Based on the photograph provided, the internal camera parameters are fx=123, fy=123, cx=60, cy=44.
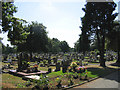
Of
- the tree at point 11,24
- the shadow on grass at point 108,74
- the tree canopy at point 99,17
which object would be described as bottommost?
the shadow on grass at point 108,74

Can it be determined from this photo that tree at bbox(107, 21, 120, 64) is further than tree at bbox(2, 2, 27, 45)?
Yes

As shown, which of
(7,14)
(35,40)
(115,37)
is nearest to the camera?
(7,14)

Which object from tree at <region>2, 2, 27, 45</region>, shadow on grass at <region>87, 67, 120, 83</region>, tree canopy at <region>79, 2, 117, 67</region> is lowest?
shadow on grass at <region>87, 67, 120, 83</region>

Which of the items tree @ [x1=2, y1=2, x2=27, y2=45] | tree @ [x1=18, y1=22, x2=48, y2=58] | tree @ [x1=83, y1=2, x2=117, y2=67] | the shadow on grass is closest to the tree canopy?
tree @ [x1=83, y1=2, x2=117, y2=67]

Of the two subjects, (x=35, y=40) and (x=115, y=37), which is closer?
(x=115, y=37)

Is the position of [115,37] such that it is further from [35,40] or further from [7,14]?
[35,40]

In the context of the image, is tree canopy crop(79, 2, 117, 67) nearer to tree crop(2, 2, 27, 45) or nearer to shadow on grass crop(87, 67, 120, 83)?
shadow on grass crop(87, 67, 120, 83)

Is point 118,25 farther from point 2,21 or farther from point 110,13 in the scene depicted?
point 2,21

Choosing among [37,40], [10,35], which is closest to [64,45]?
[37,40]

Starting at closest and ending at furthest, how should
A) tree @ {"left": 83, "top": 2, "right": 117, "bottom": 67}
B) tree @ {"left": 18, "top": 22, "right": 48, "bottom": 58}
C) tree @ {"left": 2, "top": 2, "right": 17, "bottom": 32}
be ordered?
tree @ {"left": 2, "top": 2, "right": 17, "bottom": 32} < tree @ {"left": 83, "top": 2, "right": 117, "bottom": 67} < tree @ {"left": 18, "top": 22, "right": 48, "bottom": 58}

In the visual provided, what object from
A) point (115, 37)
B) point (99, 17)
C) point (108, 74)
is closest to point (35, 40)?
point (99, 17)

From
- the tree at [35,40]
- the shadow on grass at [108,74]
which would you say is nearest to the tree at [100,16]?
the shadow on grass at [108,74]

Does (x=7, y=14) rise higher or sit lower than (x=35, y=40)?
lower

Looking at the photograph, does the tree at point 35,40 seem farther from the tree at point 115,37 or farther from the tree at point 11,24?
the tree at point 11,24
